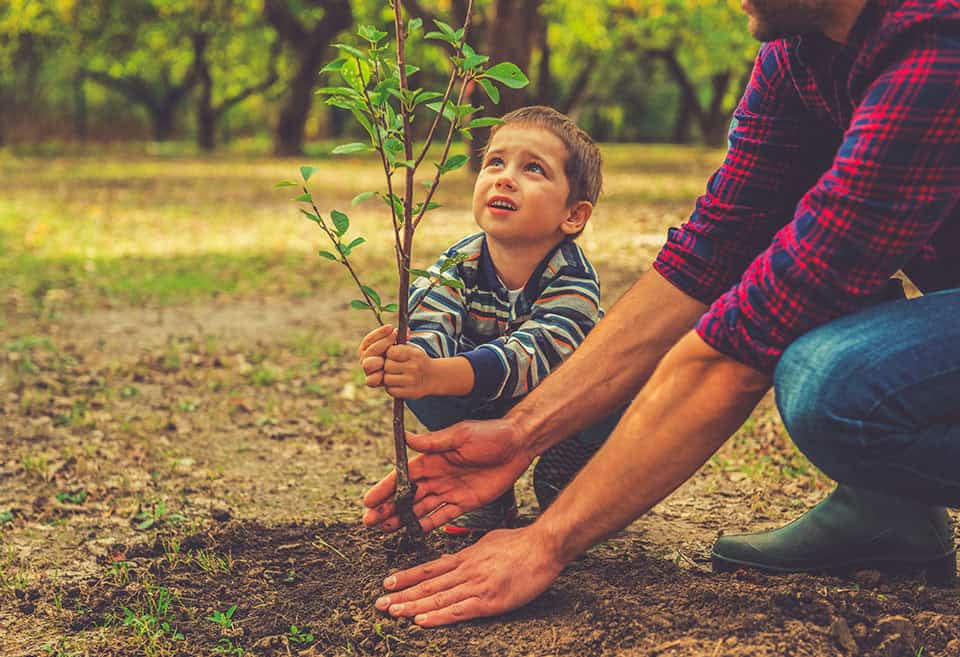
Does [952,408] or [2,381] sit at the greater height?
[952,408]

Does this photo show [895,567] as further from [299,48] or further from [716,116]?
[716,116]

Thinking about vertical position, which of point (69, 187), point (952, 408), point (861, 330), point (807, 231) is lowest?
point (69, 187)

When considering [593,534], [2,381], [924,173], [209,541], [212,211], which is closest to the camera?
[924,173]

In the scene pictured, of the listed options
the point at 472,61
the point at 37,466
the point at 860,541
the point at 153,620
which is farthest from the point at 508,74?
the point at 37,466

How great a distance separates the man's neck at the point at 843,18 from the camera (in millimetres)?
1944

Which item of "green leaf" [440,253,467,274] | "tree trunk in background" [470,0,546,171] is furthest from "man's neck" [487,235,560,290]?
"tree trunk in background" [470,0,546,171]

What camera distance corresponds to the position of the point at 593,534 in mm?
2186

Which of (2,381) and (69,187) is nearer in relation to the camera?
(2,381)

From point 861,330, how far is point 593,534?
0.67 m

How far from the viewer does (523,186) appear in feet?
8.90

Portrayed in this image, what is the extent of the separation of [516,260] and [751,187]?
26.3 inches

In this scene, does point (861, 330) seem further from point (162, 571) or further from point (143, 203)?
point (143, 203)

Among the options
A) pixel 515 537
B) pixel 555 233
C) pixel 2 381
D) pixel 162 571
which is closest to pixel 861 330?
pixel 515 537

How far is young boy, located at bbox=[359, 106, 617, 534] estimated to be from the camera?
2.68 m
